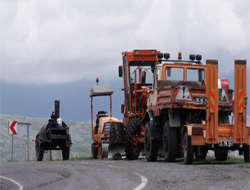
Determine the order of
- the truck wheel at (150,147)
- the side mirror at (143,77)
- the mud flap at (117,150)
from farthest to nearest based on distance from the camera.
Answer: the mud flap at (117,150), the side mirror at (143,77), the truck wheel at (150,147)

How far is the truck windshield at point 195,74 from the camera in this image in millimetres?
21500

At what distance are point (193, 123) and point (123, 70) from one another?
7.38 meters

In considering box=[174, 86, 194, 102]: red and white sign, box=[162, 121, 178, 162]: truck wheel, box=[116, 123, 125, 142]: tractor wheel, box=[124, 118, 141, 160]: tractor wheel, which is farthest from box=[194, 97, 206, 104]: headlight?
box=[116, 123, 125, 142]: tractor wheel

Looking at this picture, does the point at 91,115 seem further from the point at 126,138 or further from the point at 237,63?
the point at 237,63

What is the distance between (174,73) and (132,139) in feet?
12.5

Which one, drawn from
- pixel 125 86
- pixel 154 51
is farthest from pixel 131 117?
pixel 154 51

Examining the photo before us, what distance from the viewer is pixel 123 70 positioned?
1048 inches

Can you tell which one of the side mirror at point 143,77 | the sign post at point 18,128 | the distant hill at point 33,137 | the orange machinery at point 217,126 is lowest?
the distant hill at point 33,137

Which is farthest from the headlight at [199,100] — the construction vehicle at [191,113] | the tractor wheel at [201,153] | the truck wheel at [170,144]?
the tractor wheel at [201,153]

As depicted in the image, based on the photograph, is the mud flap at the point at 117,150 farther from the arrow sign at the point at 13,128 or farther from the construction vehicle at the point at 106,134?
the arrow sign at the point at 13,128

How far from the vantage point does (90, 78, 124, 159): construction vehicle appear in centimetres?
2575

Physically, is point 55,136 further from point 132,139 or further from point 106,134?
point 132,139

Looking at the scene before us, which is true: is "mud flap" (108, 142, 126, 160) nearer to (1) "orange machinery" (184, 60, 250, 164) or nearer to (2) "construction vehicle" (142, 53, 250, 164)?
(2) "construction vehicle" (142, 53, 250, 164)

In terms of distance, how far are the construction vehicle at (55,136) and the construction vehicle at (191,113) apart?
27.0 ft
